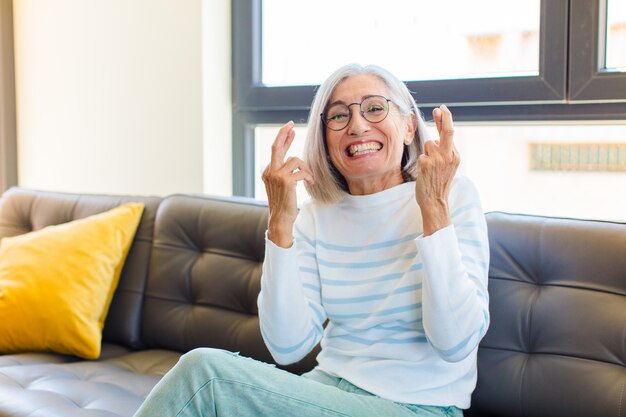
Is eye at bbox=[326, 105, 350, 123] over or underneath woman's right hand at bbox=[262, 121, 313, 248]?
over

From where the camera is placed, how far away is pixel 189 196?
2412 millimetres

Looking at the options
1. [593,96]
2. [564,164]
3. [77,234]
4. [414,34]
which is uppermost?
[414,34]

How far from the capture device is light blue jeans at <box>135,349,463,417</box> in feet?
4.50

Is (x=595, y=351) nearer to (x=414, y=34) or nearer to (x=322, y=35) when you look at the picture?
(x=414, y=34)

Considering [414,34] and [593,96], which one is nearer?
[593,96]

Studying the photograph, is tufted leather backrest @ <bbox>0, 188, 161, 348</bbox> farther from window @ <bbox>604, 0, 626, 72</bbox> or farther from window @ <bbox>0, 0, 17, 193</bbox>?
window @ <bbox>604, 0, 626, 72</bbox>

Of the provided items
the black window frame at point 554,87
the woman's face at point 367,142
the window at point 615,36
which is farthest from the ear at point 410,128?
the window at point 615,36

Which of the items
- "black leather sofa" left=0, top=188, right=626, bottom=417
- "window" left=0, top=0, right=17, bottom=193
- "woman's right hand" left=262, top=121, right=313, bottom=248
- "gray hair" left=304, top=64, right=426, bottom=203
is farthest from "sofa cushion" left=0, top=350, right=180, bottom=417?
"window" left=0, top=0, right=17, bottom=193

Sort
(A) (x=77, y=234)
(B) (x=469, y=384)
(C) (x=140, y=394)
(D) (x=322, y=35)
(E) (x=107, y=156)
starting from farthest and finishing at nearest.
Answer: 1. (E) (x=107, y=156)
2. (D) (x=322, y=35)
3. (A) (x=77, y=234)
4. (C) (x=140, y=394)
5. (B) (x=469, y=384)

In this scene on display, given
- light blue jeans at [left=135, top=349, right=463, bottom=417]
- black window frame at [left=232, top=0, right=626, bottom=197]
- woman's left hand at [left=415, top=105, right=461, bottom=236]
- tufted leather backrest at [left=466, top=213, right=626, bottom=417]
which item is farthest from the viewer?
black window frame at [left=232, top=0, right=626, bottom=197]

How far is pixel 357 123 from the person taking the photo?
5.56ft

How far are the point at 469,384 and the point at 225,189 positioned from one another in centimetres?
147

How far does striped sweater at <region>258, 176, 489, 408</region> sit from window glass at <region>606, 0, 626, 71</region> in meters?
0.73

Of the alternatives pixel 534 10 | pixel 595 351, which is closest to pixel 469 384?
pixel 595 351
